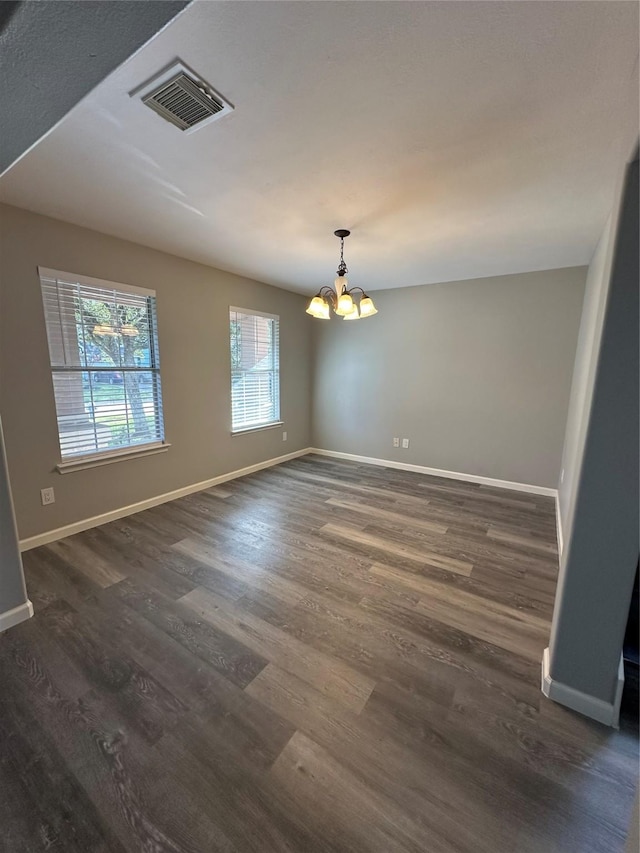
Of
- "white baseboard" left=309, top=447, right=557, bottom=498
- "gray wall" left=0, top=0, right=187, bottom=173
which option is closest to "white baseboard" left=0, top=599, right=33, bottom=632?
"gray wall" left=0, top=0, right=187, bottom=173

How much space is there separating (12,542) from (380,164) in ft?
9.27

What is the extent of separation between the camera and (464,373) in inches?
160

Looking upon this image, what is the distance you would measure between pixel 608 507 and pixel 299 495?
9.27ft

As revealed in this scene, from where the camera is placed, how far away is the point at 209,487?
152 inches

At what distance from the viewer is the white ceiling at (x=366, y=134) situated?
1048 mm

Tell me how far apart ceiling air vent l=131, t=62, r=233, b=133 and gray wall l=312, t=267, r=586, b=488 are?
3.38 m

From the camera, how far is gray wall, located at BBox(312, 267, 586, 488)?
3576 millimetres

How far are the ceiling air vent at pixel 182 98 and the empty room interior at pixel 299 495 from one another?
0.01 metres

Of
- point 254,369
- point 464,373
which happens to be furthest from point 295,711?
point 464,373

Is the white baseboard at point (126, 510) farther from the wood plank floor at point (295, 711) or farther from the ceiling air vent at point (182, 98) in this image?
the ceiling air vent at point (182, 98)

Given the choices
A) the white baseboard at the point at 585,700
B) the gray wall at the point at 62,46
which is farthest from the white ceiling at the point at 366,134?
the white baseboard at the point at 585,700

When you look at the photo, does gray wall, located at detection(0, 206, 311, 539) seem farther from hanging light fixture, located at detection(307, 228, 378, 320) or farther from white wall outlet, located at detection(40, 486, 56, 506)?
hanging light fixture, located at detection(307, 228, 378, 320)

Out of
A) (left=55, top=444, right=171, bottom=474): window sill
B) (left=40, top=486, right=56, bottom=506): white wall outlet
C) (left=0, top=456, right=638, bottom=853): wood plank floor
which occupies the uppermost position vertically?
(left=55, top=444, right=171, bottom=474): window sill

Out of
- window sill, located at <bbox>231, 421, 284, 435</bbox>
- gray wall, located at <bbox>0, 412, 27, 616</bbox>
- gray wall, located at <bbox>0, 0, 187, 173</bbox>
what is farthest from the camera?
window sill, located at <bbox>231, 421, 284, 435</bbox>
